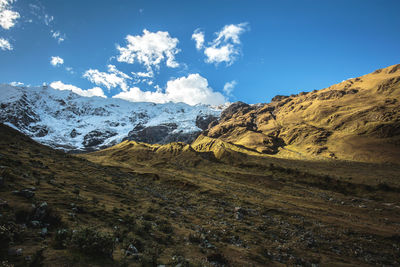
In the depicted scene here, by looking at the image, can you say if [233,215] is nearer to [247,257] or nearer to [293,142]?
[247,257]

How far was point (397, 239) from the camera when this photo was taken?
19422 mm

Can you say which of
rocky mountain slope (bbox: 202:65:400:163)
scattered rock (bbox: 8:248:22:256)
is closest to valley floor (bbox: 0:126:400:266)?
scattered rock (bbox: 8:248:22:256)

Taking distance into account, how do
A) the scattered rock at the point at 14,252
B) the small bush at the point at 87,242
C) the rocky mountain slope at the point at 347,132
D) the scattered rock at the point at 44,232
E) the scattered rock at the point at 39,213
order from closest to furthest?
the scattered rock at the point at 14,252, the small bush at the point at 87,242, the scattered rock at the point at 44,232, the scattered rock at the point at 39,213, the rocky mountain slope at the point at 347,132

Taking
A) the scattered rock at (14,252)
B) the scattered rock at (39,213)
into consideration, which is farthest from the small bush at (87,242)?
the scattered rock at (39,213)

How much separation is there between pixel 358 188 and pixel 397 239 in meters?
42.5

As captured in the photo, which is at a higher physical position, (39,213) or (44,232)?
(39,213)

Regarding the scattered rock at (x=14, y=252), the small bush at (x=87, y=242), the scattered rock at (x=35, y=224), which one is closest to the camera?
the scattered rock at (x=14, y=252)

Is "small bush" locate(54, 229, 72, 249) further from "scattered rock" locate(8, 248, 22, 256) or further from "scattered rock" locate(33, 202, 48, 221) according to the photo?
"scattered rock" locate(33, 202, 48, 221)

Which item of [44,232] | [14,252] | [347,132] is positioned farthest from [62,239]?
[347,132]

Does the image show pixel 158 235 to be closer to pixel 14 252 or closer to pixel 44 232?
pixel 44 232

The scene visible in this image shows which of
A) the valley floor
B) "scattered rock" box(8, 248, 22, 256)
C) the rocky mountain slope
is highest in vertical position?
the rocky mountain slope

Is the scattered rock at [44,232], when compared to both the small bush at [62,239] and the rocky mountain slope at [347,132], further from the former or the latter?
the rocky mountain slope at [347,132]

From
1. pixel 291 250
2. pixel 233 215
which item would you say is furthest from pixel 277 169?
pixel 291 250

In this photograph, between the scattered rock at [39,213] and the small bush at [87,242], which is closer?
the small bush at [87,242]
